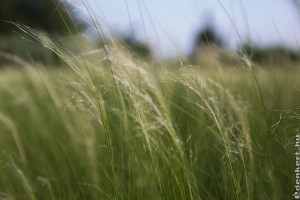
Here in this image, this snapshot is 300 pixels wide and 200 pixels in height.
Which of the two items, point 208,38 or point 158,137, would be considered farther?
point 208,38

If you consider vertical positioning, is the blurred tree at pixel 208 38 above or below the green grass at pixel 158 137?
above

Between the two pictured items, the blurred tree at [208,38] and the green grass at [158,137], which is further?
the blurred tree at [208,38]

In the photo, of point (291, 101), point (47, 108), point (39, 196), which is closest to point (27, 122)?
point (47, 108)

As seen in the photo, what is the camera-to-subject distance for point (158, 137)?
4.51 feet

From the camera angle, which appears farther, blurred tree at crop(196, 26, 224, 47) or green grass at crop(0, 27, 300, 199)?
blurred tree at crop(196, 26, 224, 47)

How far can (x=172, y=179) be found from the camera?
1228mm

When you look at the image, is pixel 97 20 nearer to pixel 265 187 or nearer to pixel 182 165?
pixel 182 165

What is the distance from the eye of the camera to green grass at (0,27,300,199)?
4.09 feet

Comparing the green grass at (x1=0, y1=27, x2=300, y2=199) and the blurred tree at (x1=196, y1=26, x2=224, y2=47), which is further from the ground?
the blurred tree at (x1=196, y1=26, x2=224, y2=47)

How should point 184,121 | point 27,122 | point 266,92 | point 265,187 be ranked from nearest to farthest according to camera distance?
point 265,187 → point 184,121 → point 266,92 → point 27,122

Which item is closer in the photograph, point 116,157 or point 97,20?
point 97,20

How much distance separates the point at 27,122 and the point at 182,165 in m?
2.35

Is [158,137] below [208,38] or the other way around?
below

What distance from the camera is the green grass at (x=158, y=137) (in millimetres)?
1246
